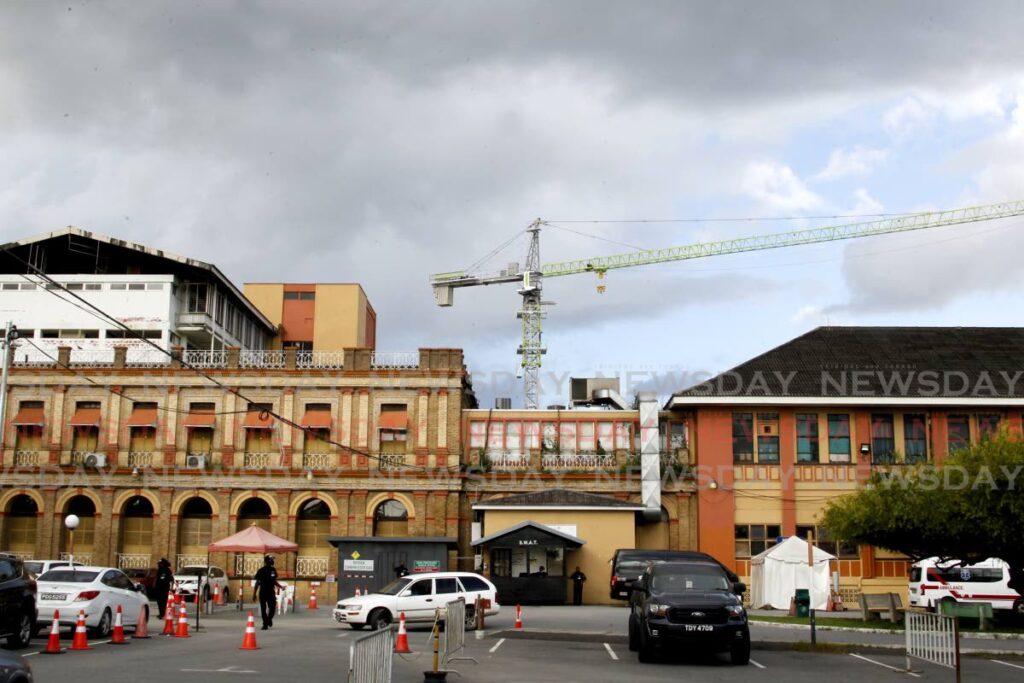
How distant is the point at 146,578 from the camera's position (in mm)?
42156

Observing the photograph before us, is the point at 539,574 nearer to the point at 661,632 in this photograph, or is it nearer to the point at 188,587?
the point at 188,587

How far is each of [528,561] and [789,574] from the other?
35.5 feet

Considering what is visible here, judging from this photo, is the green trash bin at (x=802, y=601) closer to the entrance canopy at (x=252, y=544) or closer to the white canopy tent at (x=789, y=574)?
the white canopy tent at (x=789, y=574)

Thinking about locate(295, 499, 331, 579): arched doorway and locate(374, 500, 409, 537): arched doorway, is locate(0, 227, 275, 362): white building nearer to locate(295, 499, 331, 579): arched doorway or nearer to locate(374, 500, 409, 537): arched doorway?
locate(295, 499, 331, 579): arched doorway

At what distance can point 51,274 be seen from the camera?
57.3m

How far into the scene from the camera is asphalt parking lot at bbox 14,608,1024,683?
17.2 meters

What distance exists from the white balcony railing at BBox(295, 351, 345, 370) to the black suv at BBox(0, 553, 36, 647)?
28377mm

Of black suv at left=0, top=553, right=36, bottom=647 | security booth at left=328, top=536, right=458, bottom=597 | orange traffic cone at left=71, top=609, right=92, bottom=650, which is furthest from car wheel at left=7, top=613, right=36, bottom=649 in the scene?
security booth at left=328, top=536, right=458, bottom=597

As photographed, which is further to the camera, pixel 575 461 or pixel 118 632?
pixel 575 461

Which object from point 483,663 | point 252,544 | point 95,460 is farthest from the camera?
point 95,460

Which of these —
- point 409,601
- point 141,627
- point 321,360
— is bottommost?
point 141,627

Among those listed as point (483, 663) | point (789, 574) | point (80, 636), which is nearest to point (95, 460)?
point (80, 636)

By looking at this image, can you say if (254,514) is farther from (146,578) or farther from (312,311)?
(312,311)

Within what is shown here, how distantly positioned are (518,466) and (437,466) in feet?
11.8
